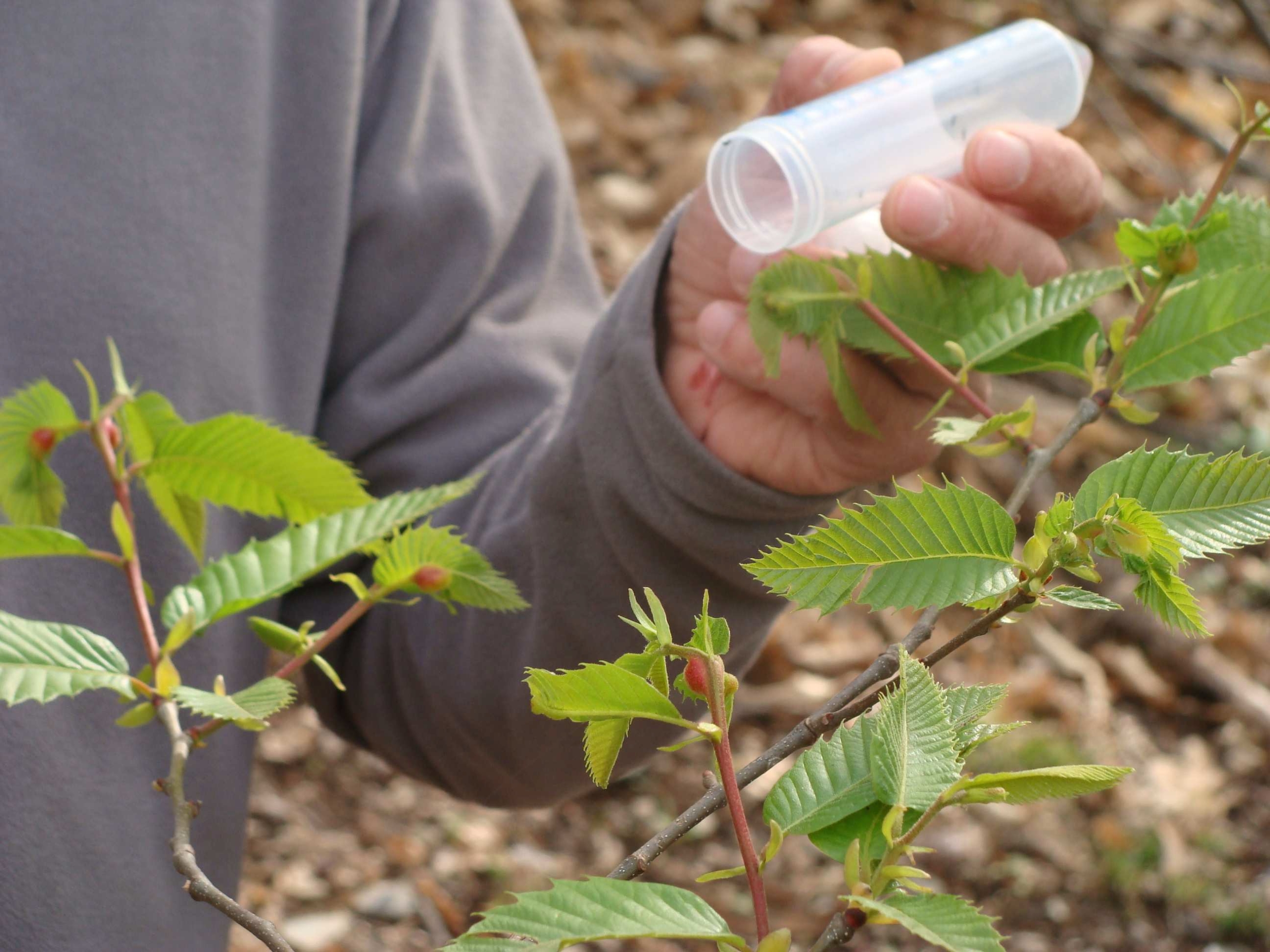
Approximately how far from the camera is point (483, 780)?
40.8 inches

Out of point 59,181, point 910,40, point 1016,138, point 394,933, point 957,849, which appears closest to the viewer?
point 1016,138

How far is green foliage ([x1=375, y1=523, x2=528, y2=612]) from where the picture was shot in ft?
1.52

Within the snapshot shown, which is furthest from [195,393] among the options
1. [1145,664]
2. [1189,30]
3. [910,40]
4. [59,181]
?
[1189,30]

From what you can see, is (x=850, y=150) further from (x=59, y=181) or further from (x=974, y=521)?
(x=59, y=181)

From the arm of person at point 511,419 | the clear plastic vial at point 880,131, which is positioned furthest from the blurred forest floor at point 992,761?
the clear plastic vial at point 880,131

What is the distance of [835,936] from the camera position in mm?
298

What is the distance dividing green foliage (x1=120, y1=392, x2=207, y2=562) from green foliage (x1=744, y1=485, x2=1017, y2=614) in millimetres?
277

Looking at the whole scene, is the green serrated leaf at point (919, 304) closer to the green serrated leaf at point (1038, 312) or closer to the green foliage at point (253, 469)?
the green serrated leaf at point (1038, 312)

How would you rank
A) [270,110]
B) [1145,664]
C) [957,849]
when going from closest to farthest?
[270,110], [957,849], [1145,664]

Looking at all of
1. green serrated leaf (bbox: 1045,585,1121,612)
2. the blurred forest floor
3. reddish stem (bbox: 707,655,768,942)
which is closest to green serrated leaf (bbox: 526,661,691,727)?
reddish stem (bbox: 707,655,768,942)

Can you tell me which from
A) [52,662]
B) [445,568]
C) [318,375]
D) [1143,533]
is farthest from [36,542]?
[318,375]

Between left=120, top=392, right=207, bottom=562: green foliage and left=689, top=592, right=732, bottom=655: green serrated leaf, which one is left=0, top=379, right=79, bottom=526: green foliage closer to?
left=120, top=392, right=207, bottom=562: green foliage

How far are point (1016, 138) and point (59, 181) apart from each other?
0.68 m

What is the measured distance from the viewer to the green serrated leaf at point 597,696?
1.04 ft
